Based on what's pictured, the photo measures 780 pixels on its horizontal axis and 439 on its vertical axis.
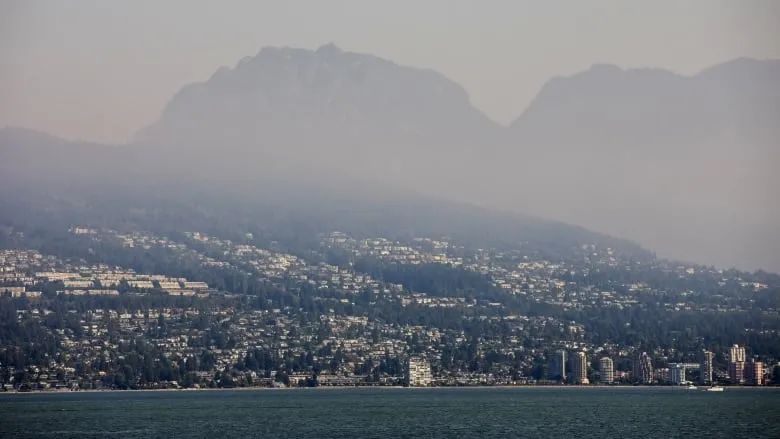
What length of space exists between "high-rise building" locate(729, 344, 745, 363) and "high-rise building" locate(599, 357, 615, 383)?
1057 centimetres

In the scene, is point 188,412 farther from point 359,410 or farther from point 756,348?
point 756,348

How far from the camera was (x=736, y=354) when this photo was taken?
492ft

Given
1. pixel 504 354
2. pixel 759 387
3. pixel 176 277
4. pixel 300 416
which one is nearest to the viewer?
pixel 300 416

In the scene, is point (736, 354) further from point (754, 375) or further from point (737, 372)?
point (754, 375)

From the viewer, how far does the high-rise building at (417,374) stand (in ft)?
483

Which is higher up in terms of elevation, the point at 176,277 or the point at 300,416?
the point at 176,277

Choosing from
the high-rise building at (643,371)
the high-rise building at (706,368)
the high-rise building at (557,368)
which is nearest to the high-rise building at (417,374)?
the high-rise building at (557,368)

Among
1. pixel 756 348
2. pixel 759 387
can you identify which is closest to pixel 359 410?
pixel 759 387

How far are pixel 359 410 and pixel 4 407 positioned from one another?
83.3ft

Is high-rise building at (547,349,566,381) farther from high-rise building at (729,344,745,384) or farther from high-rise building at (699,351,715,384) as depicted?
high-rise building at (729,344,745,384)

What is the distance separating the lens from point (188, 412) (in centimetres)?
10994

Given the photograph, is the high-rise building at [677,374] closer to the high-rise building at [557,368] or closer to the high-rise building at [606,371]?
the high-rise building at [606,371]

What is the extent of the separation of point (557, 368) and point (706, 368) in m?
13.1

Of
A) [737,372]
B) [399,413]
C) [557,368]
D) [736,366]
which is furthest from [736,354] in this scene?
[399,413]
